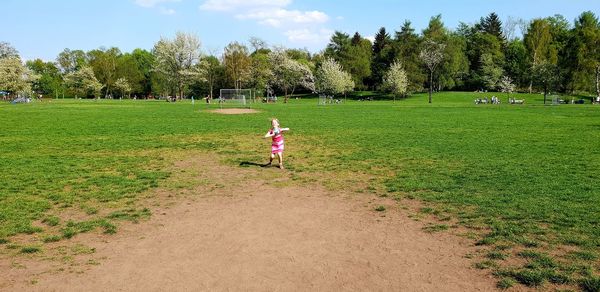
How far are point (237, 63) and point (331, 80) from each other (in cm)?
2215

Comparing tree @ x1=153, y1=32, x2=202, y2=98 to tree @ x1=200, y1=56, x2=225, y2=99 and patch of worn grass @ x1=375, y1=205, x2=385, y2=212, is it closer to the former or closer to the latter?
tree @ x1=200, y1=56, x2=225, y2=99

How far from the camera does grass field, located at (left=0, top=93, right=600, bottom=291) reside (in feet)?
24.7

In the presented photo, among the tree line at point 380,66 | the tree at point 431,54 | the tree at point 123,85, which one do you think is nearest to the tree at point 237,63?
the tree line at point 380,66

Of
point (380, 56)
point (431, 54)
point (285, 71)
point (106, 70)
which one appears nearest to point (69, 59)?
point (106, 70)

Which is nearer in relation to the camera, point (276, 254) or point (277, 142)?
point (276, 254)

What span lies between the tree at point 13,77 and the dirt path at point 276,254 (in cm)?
9165

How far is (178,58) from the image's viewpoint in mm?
90500

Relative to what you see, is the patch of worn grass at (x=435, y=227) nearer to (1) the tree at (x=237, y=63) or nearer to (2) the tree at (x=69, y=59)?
(1) the tree at (x=237, y=63)

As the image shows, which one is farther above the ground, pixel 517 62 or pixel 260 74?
pixel 517 62

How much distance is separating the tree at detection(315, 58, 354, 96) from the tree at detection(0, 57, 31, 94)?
61.8m

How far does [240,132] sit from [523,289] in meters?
22.5

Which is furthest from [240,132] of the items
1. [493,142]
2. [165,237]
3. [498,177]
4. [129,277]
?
[129,277]

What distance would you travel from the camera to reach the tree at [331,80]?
92338 millimetres

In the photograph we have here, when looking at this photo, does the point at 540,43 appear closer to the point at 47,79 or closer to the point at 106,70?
the point at 106,70
